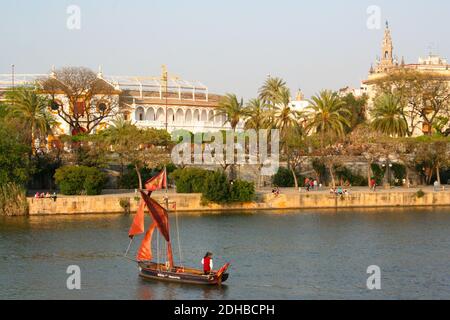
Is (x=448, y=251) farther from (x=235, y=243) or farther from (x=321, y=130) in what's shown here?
(x=321, y=130)

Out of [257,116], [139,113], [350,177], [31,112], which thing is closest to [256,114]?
[257,116]

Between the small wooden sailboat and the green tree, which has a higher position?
the green tree

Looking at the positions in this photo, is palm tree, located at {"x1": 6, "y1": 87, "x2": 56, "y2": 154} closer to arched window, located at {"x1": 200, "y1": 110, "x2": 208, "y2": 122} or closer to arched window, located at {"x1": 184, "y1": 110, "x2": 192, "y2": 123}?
arched window, located at {"x1": 184, "y1": 110, "x2": 192, "y2": 123}

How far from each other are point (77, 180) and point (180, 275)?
29.9 metres

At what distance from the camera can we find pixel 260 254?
173 ft

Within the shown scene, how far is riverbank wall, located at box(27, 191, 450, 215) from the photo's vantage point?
69.9 meters

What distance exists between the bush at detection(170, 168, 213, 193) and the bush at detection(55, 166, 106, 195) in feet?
20.9

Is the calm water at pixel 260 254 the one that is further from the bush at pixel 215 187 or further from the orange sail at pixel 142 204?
the bush at pixel 215 187

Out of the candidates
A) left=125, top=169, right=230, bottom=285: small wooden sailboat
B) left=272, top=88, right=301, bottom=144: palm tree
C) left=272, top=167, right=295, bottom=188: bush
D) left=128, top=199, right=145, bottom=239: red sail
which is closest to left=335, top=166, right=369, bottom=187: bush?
left=272, top=167, right=295, bottom=188: bush

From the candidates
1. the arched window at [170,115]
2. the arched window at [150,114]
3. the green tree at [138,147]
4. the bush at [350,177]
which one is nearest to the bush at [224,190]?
the green tree at [138,147]

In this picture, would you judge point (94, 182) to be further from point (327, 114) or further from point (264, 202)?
point (327, 114)

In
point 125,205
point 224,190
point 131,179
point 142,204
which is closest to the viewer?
point 142,204

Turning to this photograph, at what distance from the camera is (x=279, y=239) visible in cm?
5781
